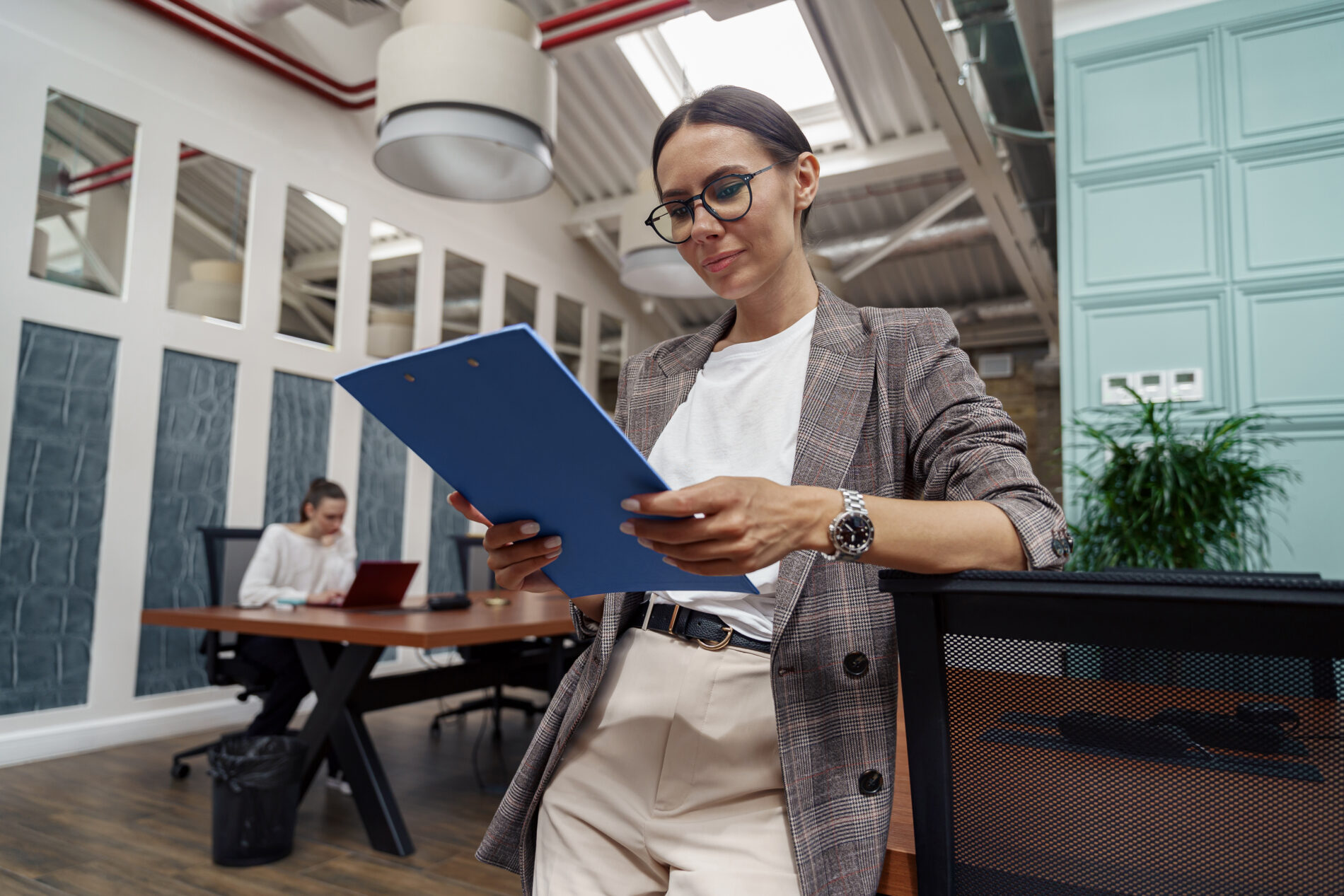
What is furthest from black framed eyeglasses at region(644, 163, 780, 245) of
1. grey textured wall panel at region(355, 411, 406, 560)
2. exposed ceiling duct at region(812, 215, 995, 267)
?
exposed ceiling duct at region(812, 215, 995, 267)

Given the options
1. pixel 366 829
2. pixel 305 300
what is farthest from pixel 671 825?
pixel 305 300

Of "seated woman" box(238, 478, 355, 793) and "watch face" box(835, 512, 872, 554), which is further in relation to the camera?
"seated woman" box(238, 478, 355, 793)

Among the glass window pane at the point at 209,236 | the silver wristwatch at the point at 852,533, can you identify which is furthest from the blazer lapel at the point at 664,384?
the glass window pane at the point at 209,236

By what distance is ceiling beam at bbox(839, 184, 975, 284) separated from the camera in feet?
23.3

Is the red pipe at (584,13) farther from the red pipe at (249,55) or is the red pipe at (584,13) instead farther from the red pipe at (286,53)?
the red pipe at (249,55)

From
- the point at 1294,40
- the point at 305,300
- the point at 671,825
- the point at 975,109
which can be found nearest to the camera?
the point at 671,825

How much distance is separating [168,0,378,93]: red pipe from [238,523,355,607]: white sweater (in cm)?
237

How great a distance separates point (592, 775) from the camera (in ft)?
2.76

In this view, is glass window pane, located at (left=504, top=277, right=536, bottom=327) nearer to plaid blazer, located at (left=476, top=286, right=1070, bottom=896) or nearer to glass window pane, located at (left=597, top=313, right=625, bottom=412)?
glass window pane, located at (left=597, top=313, right=625, bottom=412)

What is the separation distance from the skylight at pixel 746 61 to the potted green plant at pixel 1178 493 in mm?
3821

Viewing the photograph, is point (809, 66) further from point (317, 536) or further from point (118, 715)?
point (118, 715)

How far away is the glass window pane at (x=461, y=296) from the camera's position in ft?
22.5

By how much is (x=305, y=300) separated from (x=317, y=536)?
80.2 inches

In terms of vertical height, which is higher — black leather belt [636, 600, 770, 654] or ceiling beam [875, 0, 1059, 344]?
ceiling beam [875, 0, 1059, 344]
